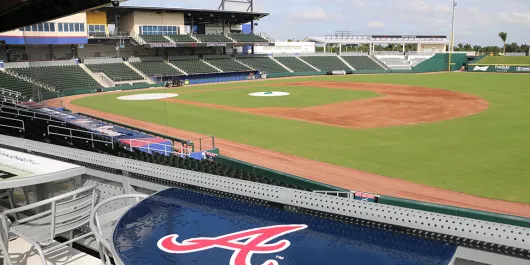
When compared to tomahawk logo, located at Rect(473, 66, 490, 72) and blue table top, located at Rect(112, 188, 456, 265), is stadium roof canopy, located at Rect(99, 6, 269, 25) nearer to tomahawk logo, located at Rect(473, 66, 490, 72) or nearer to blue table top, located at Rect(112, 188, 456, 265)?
tomahawk logo, located at Rect(473, 66, 490, 72)

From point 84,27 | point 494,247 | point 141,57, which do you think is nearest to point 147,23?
point 141,57

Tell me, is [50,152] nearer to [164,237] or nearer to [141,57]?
[164,237]

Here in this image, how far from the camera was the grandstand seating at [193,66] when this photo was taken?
5947 cm

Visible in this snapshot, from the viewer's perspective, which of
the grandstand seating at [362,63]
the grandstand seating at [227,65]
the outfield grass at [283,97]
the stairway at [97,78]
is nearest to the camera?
the outfield grass at [283,97]

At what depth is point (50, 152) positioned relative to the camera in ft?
17.8

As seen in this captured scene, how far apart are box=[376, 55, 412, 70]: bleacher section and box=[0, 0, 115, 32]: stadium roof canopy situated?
7495cm

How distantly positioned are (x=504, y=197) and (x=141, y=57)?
2151 inches

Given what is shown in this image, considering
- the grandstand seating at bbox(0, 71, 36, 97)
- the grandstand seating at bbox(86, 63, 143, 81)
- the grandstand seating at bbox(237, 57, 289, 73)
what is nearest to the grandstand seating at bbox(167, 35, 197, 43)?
the grandstand seating at bbox(86, 63, 143, 81)

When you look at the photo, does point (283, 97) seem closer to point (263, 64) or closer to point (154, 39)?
point (154, 39)

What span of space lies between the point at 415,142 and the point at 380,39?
7412cm

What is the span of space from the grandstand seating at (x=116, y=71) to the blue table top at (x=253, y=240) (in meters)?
50.7

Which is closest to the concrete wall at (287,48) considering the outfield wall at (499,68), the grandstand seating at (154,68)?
the grandstand seating at (154,68)

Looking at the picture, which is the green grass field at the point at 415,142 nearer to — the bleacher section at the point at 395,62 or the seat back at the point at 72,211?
the seat back at the point at 72,211

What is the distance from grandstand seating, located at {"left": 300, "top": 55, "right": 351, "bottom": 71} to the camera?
242ft
